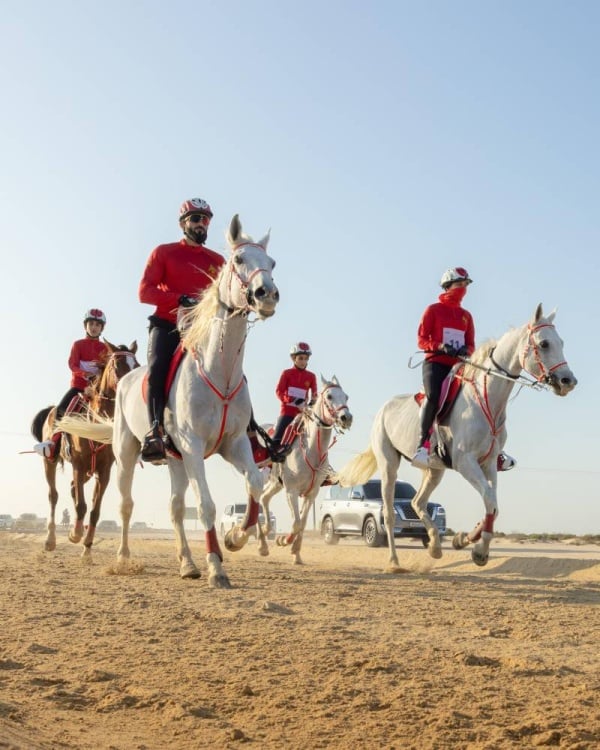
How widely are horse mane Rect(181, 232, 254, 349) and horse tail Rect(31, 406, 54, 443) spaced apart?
8.33 meters

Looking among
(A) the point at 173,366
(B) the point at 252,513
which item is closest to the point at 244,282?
(A) the point at 173,366

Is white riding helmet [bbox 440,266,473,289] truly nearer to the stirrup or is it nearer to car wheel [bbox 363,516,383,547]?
the stirrup

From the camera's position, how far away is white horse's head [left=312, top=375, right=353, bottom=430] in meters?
16.5

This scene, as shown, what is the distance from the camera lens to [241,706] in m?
4.92

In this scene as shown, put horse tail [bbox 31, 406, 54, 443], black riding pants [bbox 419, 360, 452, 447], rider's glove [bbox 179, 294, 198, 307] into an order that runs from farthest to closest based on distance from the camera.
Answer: horse tail [bbox 31, 406, 54, 443], black riding pants [bbox 419, 360, 452, 447], rider's glove [bbox 179, 294, 198, 307]

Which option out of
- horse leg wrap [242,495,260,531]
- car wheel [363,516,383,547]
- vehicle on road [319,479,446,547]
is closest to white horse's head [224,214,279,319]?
horse leg wrap [242,495,260,531]

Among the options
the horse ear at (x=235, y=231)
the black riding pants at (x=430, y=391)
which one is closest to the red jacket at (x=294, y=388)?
the black riding pants at (x=430, y=391)

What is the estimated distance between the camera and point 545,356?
1179 cm

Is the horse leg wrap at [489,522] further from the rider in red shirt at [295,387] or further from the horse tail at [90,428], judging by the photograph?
the rider in red shirt at [295,387]

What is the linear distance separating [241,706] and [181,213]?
6923 mm

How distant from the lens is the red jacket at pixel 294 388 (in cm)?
1862

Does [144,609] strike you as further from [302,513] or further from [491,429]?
[302,513]

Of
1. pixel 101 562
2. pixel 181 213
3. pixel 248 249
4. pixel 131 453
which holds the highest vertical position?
pixel 181 213

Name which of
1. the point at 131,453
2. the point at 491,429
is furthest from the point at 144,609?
the point at 491,429
